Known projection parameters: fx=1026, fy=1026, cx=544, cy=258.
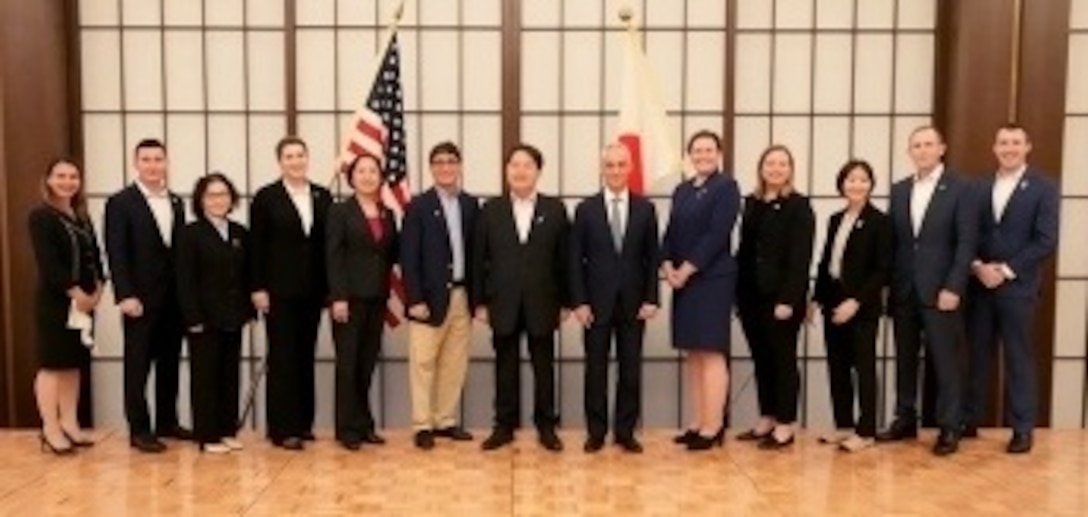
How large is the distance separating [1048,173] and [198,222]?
4.30 meters

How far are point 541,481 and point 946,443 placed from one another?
1836mm

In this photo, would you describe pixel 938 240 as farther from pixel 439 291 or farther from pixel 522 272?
pixel 439 291

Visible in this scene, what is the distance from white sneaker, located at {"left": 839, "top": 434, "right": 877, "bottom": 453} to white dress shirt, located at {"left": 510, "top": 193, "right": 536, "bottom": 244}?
169cm

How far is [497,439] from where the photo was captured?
455 centimetres

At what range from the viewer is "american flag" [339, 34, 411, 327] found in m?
5.09

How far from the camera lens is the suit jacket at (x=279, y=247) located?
4.43 meters

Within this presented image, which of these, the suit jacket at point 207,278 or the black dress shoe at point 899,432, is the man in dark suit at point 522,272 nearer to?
the suit jacket at point 207,278

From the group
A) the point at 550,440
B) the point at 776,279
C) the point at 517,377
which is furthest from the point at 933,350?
the point at 517,377

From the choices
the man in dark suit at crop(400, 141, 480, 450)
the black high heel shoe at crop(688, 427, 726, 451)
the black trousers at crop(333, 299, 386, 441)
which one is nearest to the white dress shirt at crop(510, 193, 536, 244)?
the man in dark suit at crop(400, 141, 480, 450)

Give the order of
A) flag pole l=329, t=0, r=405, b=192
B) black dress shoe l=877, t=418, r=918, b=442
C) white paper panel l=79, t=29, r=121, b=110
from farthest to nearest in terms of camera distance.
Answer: white paper panel l=79, t=29, r=121, b=110 → flag pole l=329, t=0, r=405, b=192 → black dress shoe l=877, t=418, r=918, b=442

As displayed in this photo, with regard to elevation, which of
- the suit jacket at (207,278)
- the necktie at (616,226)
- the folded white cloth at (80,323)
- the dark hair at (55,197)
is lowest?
the folded white cloth at (80,323)

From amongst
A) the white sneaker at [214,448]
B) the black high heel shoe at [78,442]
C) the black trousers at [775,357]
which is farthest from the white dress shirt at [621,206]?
the black high heel shoe at [78,442]

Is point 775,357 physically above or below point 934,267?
below

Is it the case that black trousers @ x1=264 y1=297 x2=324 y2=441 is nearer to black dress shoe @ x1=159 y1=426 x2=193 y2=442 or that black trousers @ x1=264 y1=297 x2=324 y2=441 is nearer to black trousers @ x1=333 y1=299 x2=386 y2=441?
black trousers @ x1=333 y1=299 x2=386 y2=441
